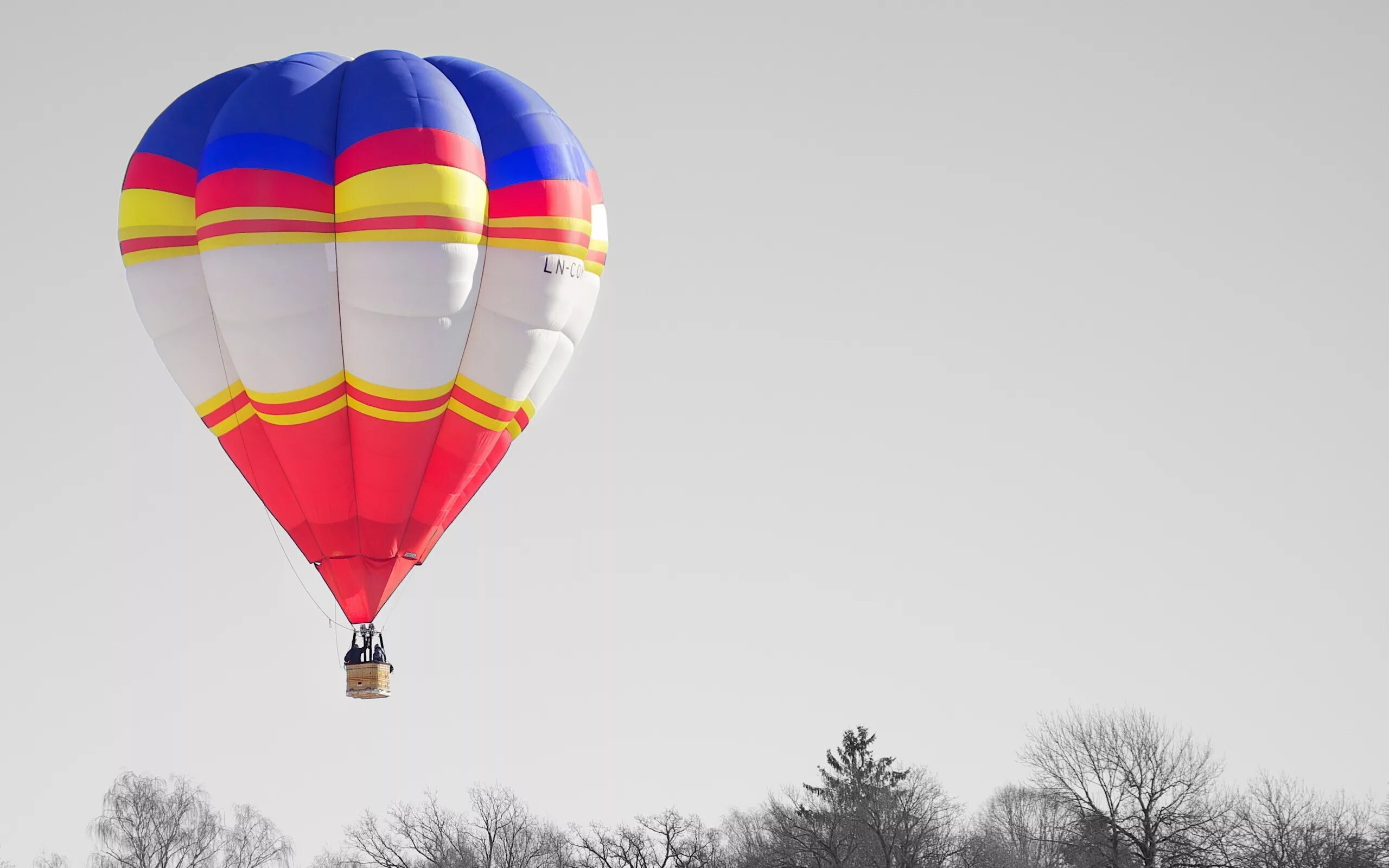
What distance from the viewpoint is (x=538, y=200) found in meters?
31.2

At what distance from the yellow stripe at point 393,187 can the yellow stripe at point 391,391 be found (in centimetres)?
283

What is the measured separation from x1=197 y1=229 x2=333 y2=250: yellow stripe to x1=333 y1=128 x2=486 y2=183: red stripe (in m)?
1.02

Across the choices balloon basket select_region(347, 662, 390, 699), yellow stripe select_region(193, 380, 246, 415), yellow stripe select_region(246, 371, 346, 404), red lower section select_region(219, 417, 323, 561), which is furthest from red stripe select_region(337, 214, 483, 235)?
balloon basket select_region(347, 662, 390, 699)

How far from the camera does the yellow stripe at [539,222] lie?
3086cm

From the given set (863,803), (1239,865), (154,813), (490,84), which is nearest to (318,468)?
(490,84)

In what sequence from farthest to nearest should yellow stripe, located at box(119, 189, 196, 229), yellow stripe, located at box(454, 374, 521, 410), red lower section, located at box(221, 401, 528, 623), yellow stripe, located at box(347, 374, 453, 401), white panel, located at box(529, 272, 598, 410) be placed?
white panel, located at box(529, 272, 598, 410) < yellow stripe, located at box(454, 374, 521, 410) < yellow stripe, located at box(119, 189, 196, 229) < red lower section, located at box(221, 401, 528, 623) < yellow stripe, located at box(347, 374, 453, 401)

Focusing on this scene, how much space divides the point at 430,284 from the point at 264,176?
3.25 m

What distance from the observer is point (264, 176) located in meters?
29.7

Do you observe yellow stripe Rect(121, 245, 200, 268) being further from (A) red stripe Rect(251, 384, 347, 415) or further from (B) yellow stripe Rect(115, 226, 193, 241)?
(A) red stripe Rect(251, 384, 347, 415)

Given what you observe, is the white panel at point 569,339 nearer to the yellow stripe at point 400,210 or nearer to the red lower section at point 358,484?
the red lower section at point 358,484

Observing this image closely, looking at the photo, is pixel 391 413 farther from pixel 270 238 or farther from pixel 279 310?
pixel 270 238

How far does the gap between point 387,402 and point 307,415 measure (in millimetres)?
1367

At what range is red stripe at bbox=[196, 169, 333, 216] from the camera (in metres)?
29.6

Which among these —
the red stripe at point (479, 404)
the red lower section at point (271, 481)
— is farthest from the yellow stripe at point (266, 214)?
the red stripe at point (479, 404)
